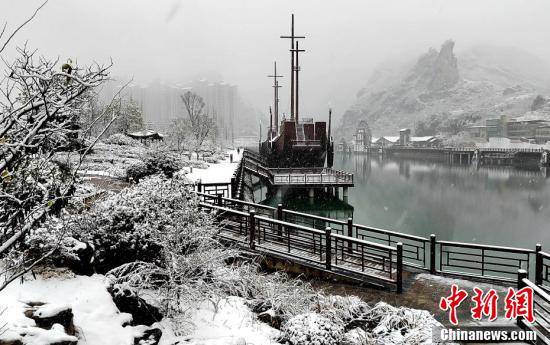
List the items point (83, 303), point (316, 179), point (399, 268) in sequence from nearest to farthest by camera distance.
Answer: point (83, 303), point (399, 268), point (316, 179)

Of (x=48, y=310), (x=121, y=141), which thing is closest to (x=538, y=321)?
(x=48, y=310)

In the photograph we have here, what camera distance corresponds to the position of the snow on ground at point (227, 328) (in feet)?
21.2

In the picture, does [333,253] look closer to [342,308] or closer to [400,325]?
[342,308]

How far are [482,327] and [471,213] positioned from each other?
97.1ft

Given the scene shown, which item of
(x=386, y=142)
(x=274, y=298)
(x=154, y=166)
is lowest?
(x=274, y=298)

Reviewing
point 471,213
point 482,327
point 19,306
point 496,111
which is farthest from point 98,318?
point 496,111

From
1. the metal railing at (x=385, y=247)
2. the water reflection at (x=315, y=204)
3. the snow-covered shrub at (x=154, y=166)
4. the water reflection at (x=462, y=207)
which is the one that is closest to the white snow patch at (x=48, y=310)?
the metal railing at (x=385, y=247)

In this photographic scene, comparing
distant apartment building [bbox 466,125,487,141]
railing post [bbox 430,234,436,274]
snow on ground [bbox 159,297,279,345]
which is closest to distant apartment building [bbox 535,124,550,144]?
distant apartment building [bbox 466,125,487,141]

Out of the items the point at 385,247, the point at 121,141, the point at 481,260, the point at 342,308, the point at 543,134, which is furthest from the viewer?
the point at 543,134

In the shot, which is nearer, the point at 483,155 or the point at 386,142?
the point at 483,155

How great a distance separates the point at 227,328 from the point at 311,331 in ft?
5.07

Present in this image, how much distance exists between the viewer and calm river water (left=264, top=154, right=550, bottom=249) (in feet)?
90.2

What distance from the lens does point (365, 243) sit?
32.1 feet

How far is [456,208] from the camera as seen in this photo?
36406mm
